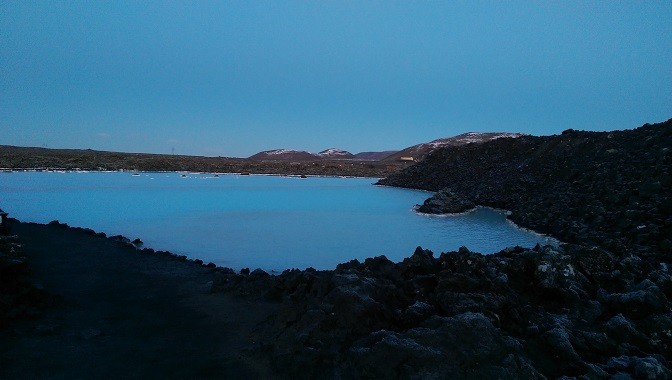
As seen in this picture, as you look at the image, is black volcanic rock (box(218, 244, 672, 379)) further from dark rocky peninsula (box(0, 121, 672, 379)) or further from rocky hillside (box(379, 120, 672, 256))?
rocky hillside (box(379, 120, 672, 256))

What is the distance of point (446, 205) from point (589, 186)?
23.7ft

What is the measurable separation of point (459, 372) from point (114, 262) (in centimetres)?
988

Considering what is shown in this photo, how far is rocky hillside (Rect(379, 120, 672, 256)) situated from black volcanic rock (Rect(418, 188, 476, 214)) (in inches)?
115

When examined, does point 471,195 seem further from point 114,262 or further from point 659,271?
point 114,262

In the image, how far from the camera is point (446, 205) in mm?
23703

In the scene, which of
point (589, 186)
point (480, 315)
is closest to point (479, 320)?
point (480, 315)

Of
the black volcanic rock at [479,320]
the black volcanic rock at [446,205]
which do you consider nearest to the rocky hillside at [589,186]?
the black volcanic rock at [446,205]

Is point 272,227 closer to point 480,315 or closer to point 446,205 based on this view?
point 446,205

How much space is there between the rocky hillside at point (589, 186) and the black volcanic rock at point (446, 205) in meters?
2.92

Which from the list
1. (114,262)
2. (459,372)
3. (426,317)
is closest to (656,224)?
(426,317)

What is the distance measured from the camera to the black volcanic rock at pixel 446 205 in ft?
77.2

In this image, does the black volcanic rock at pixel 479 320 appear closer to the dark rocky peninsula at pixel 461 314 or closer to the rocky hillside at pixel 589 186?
the dark rocky peninsula at pixel 461 314

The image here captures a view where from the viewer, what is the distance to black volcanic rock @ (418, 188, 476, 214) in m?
23.5

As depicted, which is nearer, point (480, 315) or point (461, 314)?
point (480, 315)
